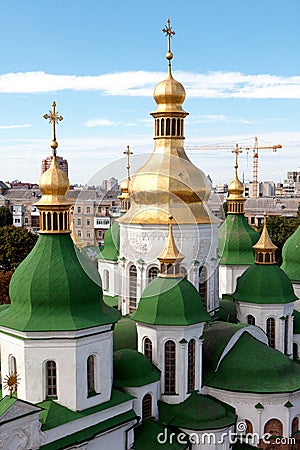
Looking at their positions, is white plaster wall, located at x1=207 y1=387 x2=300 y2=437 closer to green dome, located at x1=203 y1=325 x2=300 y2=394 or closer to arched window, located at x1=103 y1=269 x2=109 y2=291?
green dome, located at x1=203 y1=325 x2=300 y2=394

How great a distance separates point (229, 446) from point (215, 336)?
423cm

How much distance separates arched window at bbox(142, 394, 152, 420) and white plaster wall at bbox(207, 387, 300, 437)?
271 centimetres

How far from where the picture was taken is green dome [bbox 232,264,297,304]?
85.1 feet

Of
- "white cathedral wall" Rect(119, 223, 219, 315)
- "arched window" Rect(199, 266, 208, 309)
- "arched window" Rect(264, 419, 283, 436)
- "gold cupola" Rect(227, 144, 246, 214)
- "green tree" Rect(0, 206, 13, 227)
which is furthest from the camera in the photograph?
"green tree" Rect(0, 206, 13, 227)

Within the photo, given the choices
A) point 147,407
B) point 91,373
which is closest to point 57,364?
point 91,373

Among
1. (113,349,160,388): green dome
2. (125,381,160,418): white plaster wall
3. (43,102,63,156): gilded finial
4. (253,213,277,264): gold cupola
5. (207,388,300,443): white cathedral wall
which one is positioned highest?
(43,102,63,156): gilded finial

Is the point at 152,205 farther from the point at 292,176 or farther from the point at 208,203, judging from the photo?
the point at 292,176

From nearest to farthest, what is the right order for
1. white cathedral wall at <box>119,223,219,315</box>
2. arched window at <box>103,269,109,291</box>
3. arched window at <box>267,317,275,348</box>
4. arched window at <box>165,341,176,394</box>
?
arched window at <box>165,341,176,394</box>
white cathedral wall at <box>119,223,219,315</box>
arched window at <box>267,317,275,348</box>
arched window at <box>103,269,109,291</box>

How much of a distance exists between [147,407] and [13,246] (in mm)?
29083

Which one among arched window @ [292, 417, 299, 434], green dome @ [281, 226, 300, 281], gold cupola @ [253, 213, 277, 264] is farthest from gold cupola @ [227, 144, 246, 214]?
arched window @ [292, 417, 299, 434]

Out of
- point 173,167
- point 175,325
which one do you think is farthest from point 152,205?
point 175,325

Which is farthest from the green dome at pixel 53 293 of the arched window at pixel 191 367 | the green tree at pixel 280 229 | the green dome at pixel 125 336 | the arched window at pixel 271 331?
the green tree at pixel 280 229

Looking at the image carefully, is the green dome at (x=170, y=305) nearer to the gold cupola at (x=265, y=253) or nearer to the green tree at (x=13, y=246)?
the gold cupola at (x=265, y=253)

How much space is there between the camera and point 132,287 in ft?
80.0
